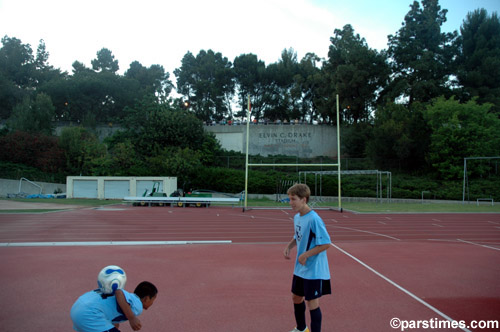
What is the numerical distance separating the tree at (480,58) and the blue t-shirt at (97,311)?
1807 inches

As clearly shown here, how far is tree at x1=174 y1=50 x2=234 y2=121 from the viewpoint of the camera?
2110 inches

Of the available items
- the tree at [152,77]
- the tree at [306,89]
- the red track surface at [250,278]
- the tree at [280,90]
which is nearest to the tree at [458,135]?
the tree at [306,89]

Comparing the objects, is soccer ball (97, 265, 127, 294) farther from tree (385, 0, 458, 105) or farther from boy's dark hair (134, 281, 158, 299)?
tree (385, 0, 458, 105)

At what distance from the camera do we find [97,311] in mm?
2684

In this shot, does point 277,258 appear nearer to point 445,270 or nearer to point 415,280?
point 415,280

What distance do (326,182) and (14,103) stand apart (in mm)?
52052

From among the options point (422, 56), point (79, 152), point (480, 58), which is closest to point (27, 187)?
point (79, 152)

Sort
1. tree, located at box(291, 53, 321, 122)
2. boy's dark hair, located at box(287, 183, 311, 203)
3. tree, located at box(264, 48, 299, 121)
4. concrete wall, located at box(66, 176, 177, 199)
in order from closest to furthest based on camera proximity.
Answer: boy's dark hair, located at box(287, 183, 311, 203)
concrete wall, located at box(66, 176, 177, 199)
tree, located at box(291, 53, 321, 122)
tree, located at box(264, 48, 299, 121)

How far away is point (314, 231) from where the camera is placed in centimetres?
371

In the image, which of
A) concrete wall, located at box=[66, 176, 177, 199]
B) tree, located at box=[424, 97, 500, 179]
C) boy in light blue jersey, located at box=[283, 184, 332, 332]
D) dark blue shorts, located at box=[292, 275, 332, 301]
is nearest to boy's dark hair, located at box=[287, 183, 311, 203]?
boy in light blue jersey, located at box=[283, 184, 332, 332]

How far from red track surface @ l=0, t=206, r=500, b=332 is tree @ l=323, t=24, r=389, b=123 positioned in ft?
109

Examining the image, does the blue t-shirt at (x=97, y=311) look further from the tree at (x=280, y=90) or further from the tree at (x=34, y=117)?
the tree at (x=280, y=90)

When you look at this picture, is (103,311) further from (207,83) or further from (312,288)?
(207,83)

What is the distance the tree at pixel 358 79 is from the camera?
4266 cm
